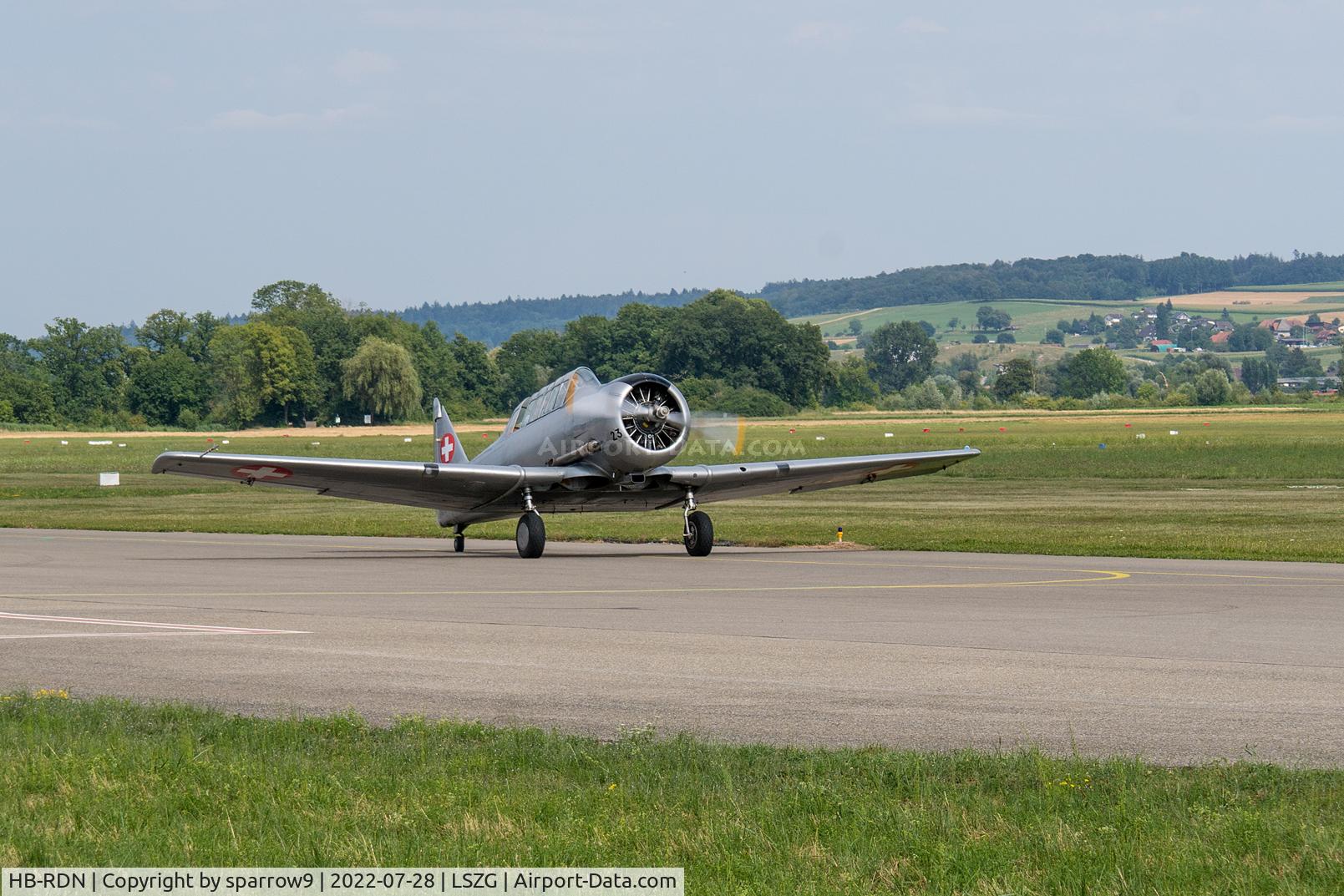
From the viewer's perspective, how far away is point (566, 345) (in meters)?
128

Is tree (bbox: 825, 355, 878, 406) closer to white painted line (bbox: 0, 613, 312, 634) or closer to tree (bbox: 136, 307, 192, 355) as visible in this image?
tree (bbox: 136, 307, 192, 355)

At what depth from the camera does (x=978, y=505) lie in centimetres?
3853

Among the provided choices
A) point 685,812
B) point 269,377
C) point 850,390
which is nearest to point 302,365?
point 269,377

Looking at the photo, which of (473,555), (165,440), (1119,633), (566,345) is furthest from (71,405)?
(1119,633)

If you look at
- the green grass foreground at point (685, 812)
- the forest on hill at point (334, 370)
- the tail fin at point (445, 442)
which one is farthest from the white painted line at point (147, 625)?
the forest on hill at point (334, 370)

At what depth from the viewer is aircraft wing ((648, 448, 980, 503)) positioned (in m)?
26.2

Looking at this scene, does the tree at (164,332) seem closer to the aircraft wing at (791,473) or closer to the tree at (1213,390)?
the tree at (1213,390)

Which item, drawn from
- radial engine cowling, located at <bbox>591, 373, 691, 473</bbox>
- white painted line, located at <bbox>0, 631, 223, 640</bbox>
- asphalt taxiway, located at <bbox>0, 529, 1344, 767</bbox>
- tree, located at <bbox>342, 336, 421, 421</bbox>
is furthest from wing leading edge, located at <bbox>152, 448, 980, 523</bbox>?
tree, located at <bbox>342, 336, 421, 421</bbox>

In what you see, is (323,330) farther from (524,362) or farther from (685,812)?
(685,812)

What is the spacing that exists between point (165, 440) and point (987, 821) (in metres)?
117

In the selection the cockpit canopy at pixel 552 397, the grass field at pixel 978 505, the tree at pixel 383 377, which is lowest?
the grass field at pixel 978 505

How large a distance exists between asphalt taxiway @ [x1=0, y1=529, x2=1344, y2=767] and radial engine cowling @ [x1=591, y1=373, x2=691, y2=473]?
236cm

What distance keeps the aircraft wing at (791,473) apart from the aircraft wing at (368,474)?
7.75 feet

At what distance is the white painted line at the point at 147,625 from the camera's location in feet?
47.9
